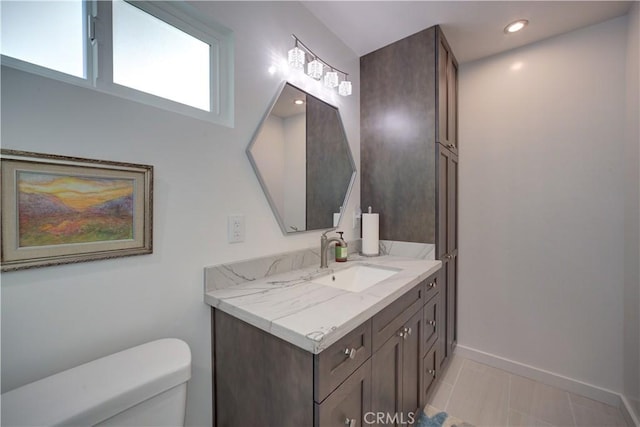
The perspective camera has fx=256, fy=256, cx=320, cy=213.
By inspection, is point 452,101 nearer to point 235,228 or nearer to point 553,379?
point 235,228

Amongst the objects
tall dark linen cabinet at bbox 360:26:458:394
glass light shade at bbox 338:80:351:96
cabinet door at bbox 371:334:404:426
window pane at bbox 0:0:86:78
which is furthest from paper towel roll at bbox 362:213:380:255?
window pane at bbox 0:0:86:78

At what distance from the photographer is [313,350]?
2.31 feet

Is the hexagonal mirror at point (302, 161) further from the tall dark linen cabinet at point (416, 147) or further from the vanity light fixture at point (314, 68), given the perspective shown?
the tall dark linen cabinet at point (416, 147)

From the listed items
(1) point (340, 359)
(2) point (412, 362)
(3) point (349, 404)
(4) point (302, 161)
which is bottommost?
(2) point (412, 362)

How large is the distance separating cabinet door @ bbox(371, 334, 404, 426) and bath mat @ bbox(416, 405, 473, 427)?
0.44 meters

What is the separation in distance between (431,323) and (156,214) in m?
1.57

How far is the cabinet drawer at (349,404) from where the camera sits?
75 centimetres

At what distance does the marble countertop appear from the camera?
2.49 ft

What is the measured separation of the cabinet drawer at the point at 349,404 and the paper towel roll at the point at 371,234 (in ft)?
3.16

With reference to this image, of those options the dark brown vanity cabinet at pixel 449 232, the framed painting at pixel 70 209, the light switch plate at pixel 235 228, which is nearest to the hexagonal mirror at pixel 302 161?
the light switch plate at pixel 235 228

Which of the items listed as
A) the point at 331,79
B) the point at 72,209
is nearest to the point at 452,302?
the point at 331,79

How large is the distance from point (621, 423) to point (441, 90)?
88.4 inches

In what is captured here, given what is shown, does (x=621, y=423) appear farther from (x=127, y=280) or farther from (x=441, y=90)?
(x=127, y=280)

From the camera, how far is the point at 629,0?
56.2 inches
